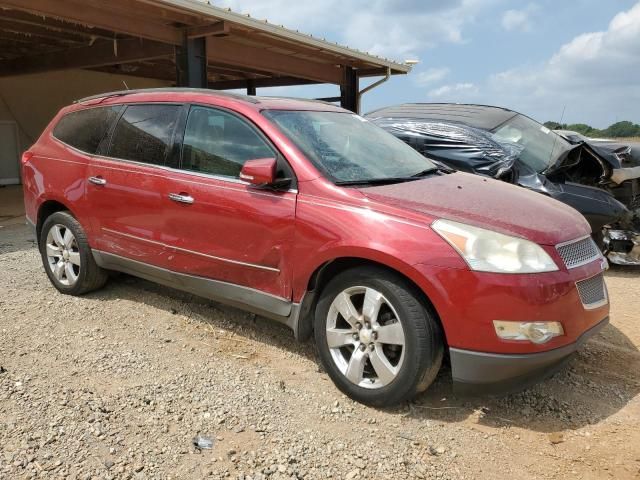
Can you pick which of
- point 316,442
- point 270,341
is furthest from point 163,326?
point 316,442

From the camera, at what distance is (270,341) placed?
389 cm

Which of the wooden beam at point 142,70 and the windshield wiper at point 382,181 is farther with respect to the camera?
the wooden beam at point 142,70

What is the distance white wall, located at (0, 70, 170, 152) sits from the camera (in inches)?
511

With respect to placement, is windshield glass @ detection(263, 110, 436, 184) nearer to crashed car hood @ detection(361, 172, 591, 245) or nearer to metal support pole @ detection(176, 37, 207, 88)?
crashed car hood @ detection(361, 172, 591, 245)

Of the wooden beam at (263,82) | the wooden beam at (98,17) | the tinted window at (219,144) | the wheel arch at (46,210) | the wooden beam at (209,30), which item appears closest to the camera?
the tinted window at (219,144)

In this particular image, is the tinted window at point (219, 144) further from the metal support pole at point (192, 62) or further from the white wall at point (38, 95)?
the white wall at point (38, 95)

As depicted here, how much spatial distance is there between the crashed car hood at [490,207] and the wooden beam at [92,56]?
6.65 m

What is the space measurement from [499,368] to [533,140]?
461cm

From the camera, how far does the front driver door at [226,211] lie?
3297 millimetres

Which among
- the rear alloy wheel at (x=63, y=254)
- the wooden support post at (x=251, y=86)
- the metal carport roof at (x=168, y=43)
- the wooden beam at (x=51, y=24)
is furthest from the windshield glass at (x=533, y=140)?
the wooden support post at (x=251, y=86)

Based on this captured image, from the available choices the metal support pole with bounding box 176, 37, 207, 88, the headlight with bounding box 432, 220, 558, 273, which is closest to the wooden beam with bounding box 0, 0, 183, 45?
the metal support pole with bounding box 176, 37, 207, 88

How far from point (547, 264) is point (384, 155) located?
149cm

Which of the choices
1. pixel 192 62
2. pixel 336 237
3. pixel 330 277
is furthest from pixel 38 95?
pixel 336 237

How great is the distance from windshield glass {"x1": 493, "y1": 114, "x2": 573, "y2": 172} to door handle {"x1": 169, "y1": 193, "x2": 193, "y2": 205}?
3932 mm
